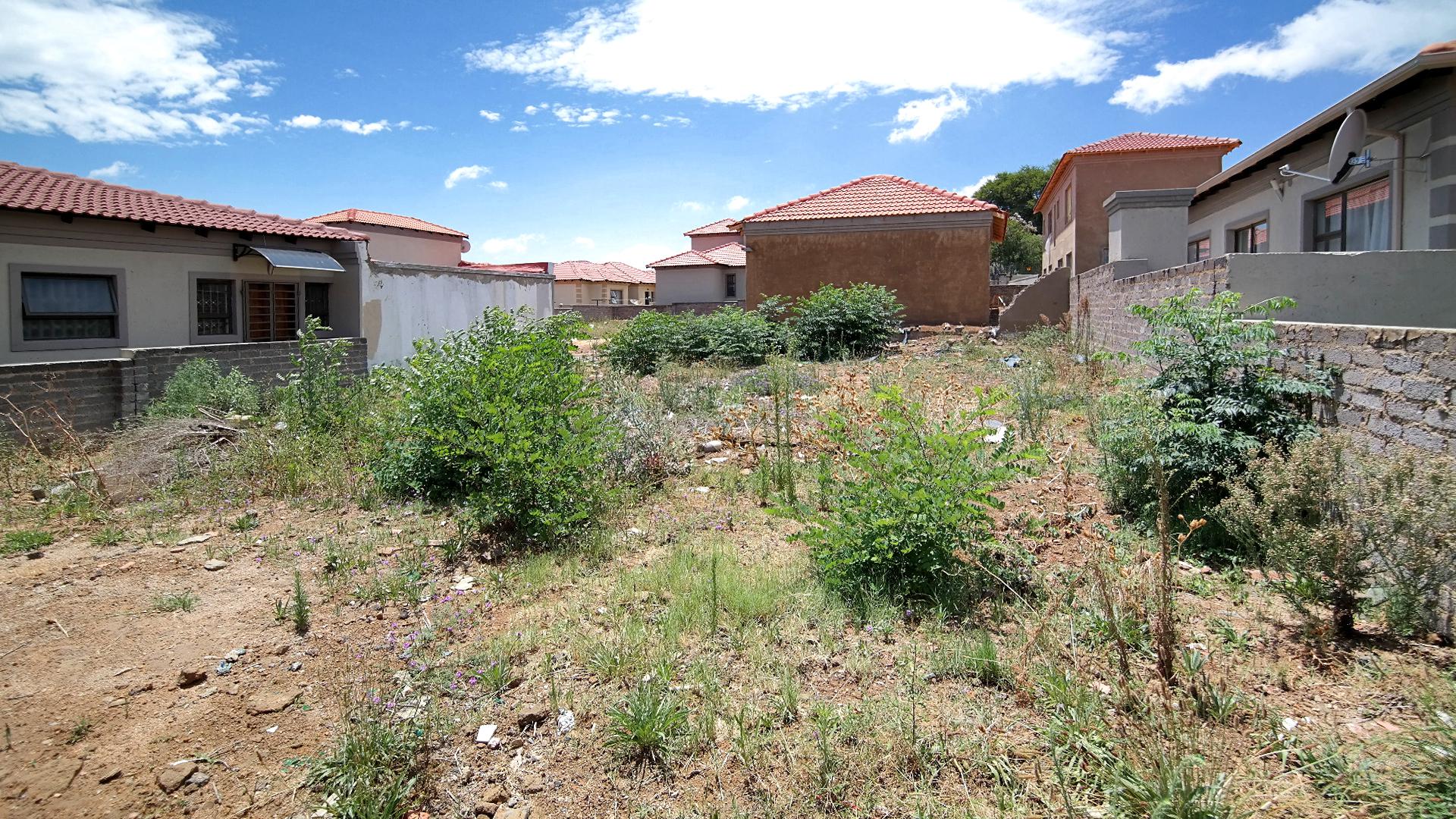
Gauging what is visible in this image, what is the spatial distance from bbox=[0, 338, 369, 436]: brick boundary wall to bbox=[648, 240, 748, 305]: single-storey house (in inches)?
951

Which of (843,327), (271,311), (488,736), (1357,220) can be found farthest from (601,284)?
(488,736)

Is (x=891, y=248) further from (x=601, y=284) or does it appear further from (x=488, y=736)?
(x=601, y=284)

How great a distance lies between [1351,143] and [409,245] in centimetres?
3233

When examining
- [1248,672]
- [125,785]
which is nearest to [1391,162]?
[1248,672]

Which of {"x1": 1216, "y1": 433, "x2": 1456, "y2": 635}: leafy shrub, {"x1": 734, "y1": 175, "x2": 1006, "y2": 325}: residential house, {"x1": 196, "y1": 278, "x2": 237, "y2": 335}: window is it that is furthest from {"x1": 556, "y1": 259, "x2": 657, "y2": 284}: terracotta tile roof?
{"x1": 1216, "y1": 433, "x2": 1456, "y2": 635}: leafy shrub

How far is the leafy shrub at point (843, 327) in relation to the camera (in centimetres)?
1480

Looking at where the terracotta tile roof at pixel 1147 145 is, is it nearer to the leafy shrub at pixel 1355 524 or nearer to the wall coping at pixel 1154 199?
the wall coping at pixel 1154 199

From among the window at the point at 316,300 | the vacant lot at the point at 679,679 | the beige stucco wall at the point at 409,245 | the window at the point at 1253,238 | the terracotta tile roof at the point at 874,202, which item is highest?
the beige stucco wall at the point at 409,245

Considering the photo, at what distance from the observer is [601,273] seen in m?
44.5

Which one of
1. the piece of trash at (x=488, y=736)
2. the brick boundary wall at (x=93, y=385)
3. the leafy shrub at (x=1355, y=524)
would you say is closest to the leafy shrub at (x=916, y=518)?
the leafy shrub at (x=1355, y=524)

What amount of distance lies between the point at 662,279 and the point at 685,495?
30.0 meters

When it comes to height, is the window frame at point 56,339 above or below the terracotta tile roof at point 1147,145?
below

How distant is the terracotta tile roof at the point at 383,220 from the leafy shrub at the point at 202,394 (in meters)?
20.9

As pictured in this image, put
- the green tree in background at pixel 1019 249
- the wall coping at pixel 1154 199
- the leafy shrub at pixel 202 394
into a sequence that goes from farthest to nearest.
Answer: the green tree in background at pixel 1019 249
the wall coping at pixel 1154 199
the leafy shrub at pixel 202 394
